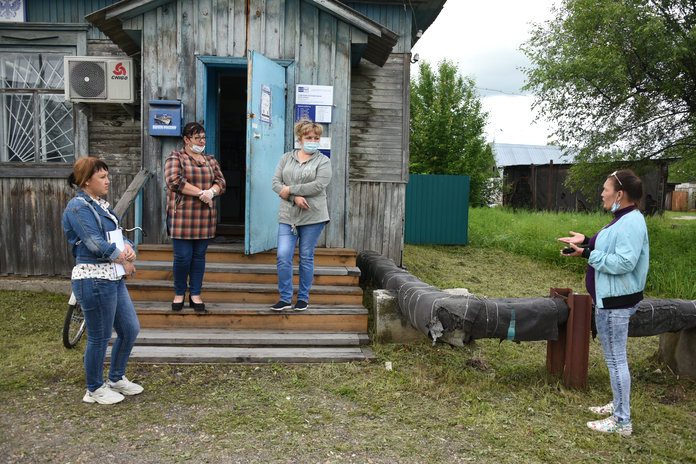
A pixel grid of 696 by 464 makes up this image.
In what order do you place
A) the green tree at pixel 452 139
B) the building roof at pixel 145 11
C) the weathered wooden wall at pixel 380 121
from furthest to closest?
the green tree at pixel 452 139 → the weathered wooden wall at pixel 380 121 → the building roof at pixel 145 11

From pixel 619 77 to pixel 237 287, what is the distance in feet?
27.7

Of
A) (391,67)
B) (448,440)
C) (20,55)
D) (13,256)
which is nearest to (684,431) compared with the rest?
(448,440)

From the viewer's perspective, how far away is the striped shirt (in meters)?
4.88

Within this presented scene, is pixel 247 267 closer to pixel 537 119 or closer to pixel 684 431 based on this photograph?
pixel 684 431

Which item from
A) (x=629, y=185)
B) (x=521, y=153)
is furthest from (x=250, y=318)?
Result: (x=521, y=153)

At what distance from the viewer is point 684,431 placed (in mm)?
3602

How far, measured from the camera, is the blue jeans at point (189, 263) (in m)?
4.95

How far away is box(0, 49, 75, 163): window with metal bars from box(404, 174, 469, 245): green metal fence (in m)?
8.47

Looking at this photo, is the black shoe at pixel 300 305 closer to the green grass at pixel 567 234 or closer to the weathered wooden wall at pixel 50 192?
the weathered wooden wall at pixel 50 192

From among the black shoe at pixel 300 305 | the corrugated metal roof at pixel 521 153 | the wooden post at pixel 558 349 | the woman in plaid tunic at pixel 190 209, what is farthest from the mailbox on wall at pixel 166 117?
the corrugated metal roof at pixel 521 153

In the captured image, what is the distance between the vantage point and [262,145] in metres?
5.87

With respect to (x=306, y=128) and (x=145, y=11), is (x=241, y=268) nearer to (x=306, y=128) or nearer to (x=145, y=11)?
(x=306, y=128)

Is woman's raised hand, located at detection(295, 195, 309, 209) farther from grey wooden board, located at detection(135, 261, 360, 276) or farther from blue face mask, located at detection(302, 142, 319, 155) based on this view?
grey wooden board, located at detection(135, 261, 360, 276)

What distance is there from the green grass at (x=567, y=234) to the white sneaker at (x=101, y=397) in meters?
7.73
